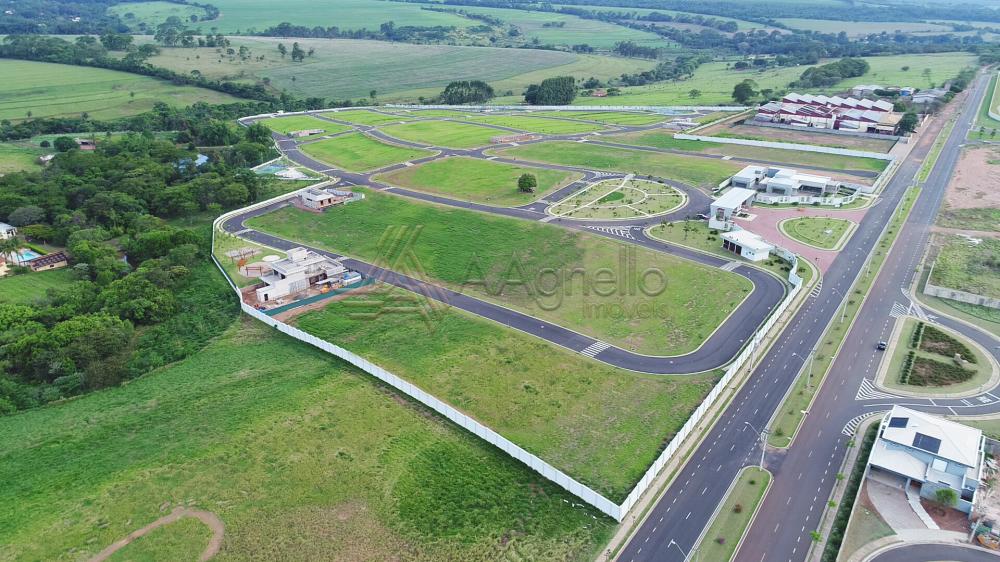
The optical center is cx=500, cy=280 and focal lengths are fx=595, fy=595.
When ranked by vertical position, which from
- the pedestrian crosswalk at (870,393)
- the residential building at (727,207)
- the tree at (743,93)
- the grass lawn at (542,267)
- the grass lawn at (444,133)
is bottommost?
the pedestrian crosswalk at (870,393)

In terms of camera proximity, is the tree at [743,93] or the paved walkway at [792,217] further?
the tree at [743,93]

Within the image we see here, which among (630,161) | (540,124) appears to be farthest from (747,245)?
(540,124)

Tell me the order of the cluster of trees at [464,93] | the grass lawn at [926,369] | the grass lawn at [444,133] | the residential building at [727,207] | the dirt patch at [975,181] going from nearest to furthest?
1. the grass lawn at [926,369]
2. the residential building at [727,207]
3. the dirt patch at [975,181]
4. the grass lawn at [444,133]
5. the cluster of trees at [464,93]

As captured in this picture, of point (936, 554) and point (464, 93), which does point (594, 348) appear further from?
point (464, 93)

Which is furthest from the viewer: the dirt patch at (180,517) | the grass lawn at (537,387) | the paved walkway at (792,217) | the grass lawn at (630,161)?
the grass lawn at (630,161)

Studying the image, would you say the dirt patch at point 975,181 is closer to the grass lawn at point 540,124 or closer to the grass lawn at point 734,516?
the grass lawn at point 540,124

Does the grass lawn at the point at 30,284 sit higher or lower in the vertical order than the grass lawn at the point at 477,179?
lower

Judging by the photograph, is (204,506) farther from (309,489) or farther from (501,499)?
(501,499)

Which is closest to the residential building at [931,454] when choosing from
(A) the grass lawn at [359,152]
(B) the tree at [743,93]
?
(A) the grass lawn at [359,152]
